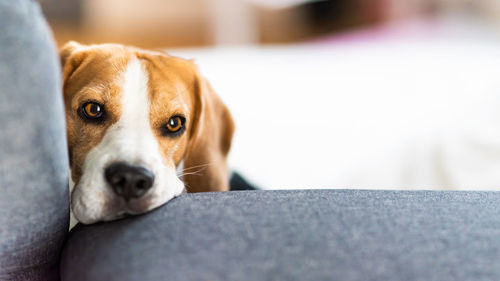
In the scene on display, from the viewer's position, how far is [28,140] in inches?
33.1

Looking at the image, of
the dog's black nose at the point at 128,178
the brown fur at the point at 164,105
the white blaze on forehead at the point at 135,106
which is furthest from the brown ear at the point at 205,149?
the dog's black nose at the point at 128,178

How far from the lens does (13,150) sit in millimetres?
833

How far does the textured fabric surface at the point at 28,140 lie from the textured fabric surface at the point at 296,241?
0.25 feet

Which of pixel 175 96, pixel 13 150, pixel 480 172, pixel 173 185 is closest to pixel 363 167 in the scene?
pixel 480 172

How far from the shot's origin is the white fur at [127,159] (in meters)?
1.00

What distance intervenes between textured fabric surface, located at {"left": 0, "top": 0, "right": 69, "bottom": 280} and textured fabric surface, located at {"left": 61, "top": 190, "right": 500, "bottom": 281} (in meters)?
0.08

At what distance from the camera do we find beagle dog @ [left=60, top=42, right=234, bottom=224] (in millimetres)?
1045

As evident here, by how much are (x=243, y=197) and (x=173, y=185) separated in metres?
0.19

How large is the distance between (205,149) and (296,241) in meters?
0.61

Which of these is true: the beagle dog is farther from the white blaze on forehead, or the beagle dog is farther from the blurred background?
the blurred background

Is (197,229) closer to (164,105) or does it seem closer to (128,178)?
(128,178)

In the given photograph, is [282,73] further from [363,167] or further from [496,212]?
[496,212]

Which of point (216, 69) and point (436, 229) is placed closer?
point (436, 229)

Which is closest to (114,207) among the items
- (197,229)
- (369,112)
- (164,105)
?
(197,229)
